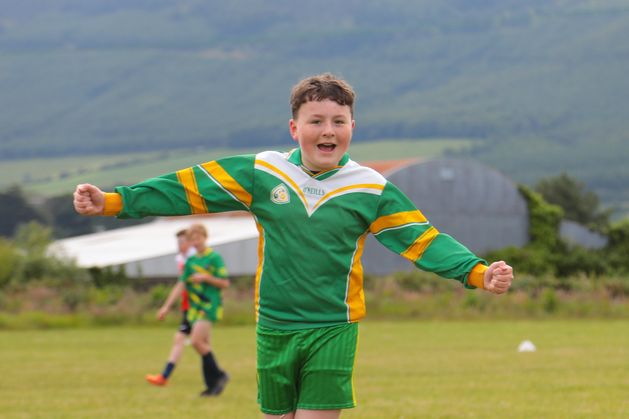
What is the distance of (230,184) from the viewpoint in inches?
278

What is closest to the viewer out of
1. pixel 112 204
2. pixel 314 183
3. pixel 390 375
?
pixel 112 204

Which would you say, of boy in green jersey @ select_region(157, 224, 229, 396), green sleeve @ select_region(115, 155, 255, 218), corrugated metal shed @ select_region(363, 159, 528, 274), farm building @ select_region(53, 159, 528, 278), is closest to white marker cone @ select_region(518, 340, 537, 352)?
boy in green jersey @ select_region(157, 224, 229, 396)

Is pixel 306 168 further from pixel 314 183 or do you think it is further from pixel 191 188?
pixel 191 188

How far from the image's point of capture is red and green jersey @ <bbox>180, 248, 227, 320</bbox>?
14914 mm

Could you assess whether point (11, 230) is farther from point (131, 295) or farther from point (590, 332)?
point (590, 332)

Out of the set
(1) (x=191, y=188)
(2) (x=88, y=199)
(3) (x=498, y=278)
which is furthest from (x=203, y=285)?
(3) (x=498, y=278)

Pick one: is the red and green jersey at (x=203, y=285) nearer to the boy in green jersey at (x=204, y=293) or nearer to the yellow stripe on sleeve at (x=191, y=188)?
the boy in green jersey at (x=204, y=293)

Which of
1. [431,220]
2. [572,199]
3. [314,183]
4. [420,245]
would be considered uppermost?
[572,199]

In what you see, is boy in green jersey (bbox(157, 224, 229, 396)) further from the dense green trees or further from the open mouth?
the dense green trees

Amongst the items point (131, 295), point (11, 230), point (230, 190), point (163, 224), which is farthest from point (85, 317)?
point (11, 230)

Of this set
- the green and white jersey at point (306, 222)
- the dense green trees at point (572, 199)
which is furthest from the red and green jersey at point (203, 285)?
the dense green trees at point (572, 199)

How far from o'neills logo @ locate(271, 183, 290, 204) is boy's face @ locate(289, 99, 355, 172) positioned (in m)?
0.21

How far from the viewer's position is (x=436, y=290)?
40.1 metres

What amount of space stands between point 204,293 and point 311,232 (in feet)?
27.1
